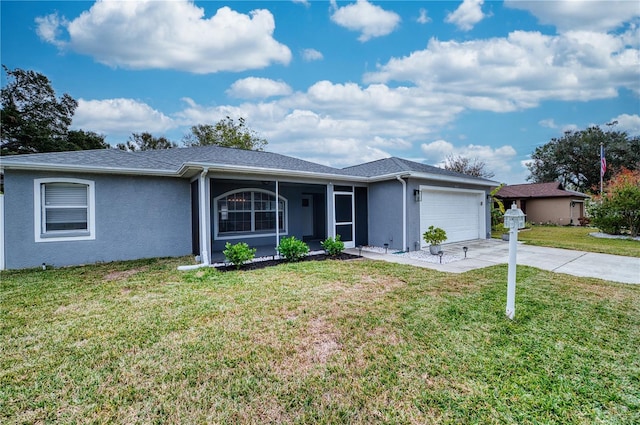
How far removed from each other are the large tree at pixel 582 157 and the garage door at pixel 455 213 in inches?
856

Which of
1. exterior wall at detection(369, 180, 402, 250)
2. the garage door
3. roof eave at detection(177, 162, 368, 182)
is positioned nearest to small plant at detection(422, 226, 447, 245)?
the garage door

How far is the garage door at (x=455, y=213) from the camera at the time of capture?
10.7 m

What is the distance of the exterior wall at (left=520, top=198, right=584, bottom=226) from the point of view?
22.2 m

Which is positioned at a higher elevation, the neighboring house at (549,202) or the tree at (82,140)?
the tree at (82,140)

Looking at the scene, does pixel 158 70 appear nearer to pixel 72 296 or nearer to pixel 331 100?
pixel 331 100

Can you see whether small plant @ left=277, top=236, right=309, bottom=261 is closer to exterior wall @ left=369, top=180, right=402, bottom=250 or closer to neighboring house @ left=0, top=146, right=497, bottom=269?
neighboring house @ left=0, top=146, right=497, bottom=269

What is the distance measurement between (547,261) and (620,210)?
1058 cm

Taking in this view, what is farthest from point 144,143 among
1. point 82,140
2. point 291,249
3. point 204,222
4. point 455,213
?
point 455,213

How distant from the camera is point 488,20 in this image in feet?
33.5

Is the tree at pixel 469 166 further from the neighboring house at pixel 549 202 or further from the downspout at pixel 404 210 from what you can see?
the downspout at pixel 404 210

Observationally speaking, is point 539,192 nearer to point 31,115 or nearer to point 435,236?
point 435,236

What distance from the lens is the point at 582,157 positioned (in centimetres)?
2967

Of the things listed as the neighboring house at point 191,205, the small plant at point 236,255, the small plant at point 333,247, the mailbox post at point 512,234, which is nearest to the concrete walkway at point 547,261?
the small plant at point 333,247

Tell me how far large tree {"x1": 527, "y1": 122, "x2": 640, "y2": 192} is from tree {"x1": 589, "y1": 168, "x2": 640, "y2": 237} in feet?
48.1
